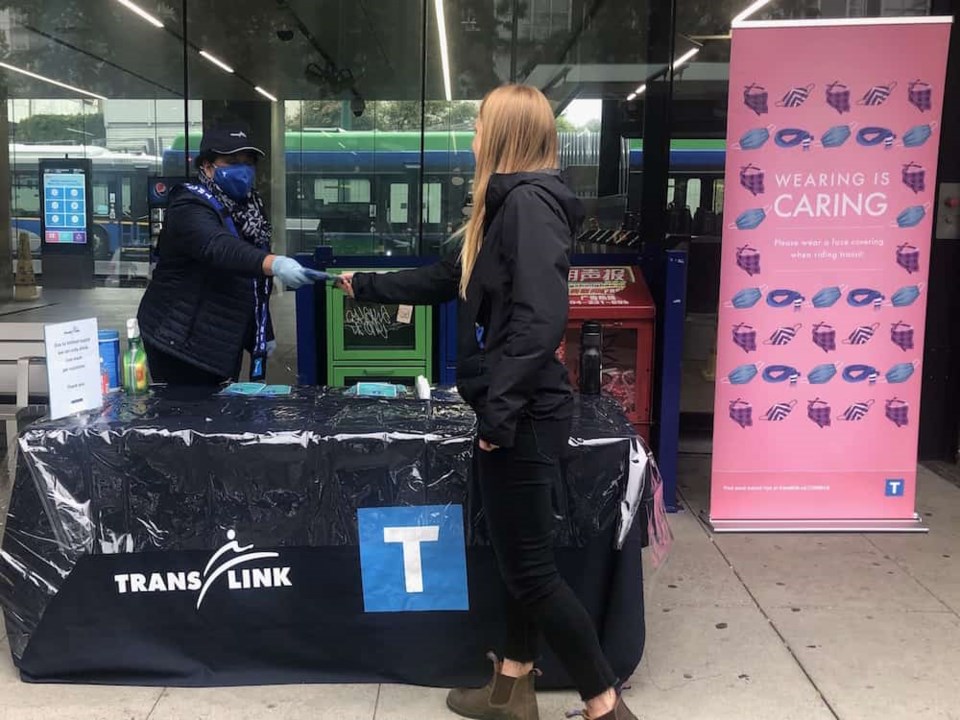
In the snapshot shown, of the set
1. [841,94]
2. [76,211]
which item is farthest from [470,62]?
[76,211]

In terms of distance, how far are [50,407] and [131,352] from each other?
0.42m

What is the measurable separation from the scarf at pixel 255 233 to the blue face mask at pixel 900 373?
2.90 meters

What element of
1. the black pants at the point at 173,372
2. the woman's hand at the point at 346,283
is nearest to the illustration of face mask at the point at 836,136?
the woman's hand at the point at 346,283

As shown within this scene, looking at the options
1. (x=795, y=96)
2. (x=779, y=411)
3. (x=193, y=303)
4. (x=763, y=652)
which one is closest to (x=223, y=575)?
(x=193, y=303)

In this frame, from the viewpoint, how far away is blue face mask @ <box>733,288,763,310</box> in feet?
13.5

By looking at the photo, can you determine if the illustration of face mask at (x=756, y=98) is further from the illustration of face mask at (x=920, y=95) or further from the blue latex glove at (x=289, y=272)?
the blue latex glove at (x=289, y=272)

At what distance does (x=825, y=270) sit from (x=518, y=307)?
8.09 ft

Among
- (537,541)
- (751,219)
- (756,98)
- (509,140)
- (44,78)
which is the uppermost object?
(44,78)

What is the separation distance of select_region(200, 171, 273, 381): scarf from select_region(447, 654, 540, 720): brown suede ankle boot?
1667 mm

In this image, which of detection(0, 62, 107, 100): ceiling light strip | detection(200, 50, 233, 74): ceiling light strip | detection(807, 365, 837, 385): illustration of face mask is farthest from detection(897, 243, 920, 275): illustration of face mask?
detection(0, 62, 107, 100): ceiling light strip

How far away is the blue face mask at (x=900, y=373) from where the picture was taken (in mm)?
4180

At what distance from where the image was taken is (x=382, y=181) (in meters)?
7.89

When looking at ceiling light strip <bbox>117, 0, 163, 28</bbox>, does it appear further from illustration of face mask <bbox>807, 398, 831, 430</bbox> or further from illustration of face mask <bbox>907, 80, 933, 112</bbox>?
illustration of face mask <bbox>807, 398, 831, 430</bbox>

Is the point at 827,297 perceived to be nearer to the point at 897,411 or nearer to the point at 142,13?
the point at 897,411
